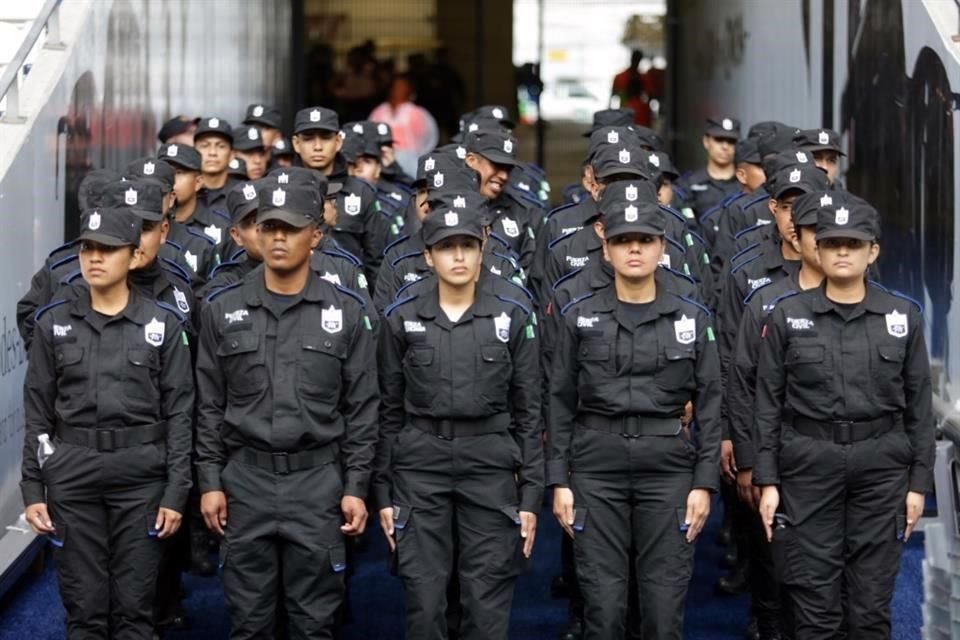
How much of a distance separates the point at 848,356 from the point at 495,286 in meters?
1.48

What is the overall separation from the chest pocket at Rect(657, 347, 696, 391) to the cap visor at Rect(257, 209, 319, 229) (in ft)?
5.05

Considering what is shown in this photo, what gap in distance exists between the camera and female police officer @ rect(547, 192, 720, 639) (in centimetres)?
743

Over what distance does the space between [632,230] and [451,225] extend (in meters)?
0.73

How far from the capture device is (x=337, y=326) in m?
7.31

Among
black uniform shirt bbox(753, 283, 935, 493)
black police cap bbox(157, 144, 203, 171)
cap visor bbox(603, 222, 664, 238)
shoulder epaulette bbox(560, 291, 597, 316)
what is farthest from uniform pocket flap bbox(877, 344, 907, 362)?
black police cap bbox(157, 144, 203, 171)

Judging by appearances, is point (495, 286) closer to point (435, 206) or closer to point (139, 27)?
point (435, 206)

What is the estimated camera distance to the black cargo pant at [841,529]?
7.50 m

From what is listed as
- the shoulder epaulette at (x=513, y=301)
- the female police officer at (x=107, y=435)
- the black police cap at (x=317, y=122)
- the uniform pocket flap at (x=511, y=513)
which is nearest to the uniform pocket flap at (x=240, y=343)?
the female police officer at (x=107, y=435)

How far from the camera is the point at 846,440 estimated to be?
295 inches

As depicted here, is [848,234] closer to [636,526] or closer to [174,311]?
[636,526]

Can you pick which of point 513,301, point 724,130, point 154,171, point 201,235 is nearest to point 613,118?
point 724,130

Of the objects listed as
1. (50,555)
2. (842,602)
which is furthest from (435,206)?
(50,555)

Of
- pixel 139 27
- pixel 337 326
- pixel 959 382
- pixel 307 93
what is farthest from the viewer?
pixel 307 93

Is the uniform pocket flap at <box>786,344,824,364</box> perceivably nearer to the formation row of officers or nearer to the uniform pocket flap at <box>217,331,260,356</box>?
the formation row of officers
